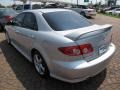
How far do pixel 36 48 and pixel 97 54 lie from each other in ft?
4.74

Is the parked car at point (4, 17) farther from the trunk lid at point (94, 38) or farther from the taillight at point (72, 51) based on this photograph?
the taillight at point (72, 51)

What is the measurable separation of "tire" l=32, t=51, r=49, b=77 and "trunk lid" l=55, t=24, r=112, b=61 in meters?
0.86

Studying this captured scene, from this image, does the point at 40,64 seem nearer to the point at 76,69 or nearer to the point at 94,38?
the point at 76,69

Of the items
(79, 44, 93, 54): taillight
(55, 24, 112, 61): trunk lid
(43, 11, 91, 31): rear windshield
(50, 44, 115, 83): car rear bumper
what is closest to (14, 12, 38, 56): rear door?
(43, 11, 91, 31): rear windshield

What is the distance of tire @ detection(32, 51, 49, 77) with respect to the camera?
469cm

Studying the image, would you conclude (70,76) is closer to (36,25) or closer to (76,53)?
(76,53)

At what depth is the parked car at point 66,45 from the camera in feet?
12.8

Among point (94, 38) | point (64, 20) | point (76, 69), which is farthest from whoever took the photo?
point (64, 20)

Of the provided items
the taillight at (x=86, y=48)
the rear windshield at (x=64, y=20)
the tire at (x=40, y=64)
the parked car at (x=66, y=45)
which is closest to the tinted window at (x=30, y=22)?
the parked car at (x=66, y=45)

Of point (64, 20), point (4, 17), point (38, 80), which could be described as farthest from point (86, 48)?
point (4, 17)

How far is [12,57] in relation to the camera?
6.78 m

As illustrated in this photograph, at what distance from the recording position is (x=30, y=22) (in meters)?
5.49

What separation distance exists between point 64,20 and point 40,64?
1185 mm

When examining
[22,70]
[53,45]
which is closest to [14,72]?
[22,70]
